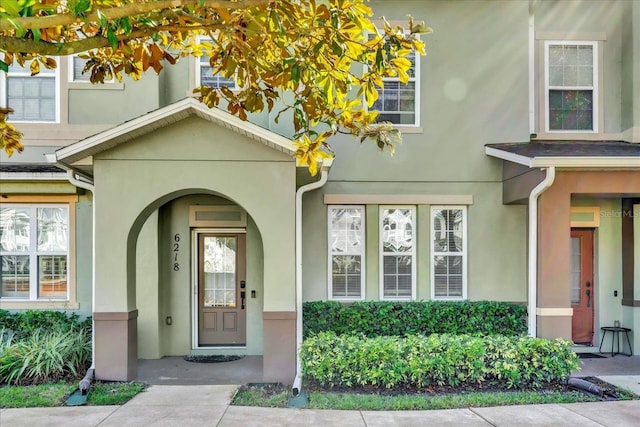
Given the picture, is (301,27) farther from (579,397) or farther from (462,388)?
(579,397)

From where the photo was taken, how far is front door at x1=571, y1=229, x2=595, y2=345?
8992 millimetres

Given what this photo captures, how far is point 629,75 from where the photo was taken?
8.75 metres

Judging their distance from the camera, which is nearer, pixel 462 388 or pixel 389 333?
pixel 462 388

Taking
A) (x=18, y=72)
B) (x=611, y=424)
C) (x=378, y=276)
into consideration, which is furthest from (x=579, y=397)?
(x=18, y=72)

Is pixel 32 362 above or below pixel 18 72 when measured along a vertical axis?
below

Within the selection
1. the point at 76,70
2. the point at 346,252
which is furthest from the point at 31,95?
the point at 346,252

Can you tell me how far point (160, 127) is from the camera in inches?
274

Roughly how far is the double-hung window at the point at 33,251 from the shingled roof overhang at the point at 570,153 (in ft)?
28.0

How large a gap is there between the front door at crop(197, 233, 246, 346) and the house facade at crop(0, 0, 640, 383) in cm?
3

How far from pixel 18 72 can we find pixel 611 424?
11.2 metres

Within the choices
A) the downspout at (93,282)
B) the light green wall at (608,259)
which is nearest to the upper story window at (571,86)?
the light green wall at (608,259)

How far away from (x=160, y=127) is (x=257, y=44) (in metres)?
3.06

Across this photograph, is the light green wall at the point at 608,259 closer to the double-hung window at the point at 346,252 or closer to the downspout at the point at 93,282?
the double-hung window at the point at 346,252

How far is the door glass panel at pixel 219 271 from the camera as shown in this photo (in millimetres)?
9133
